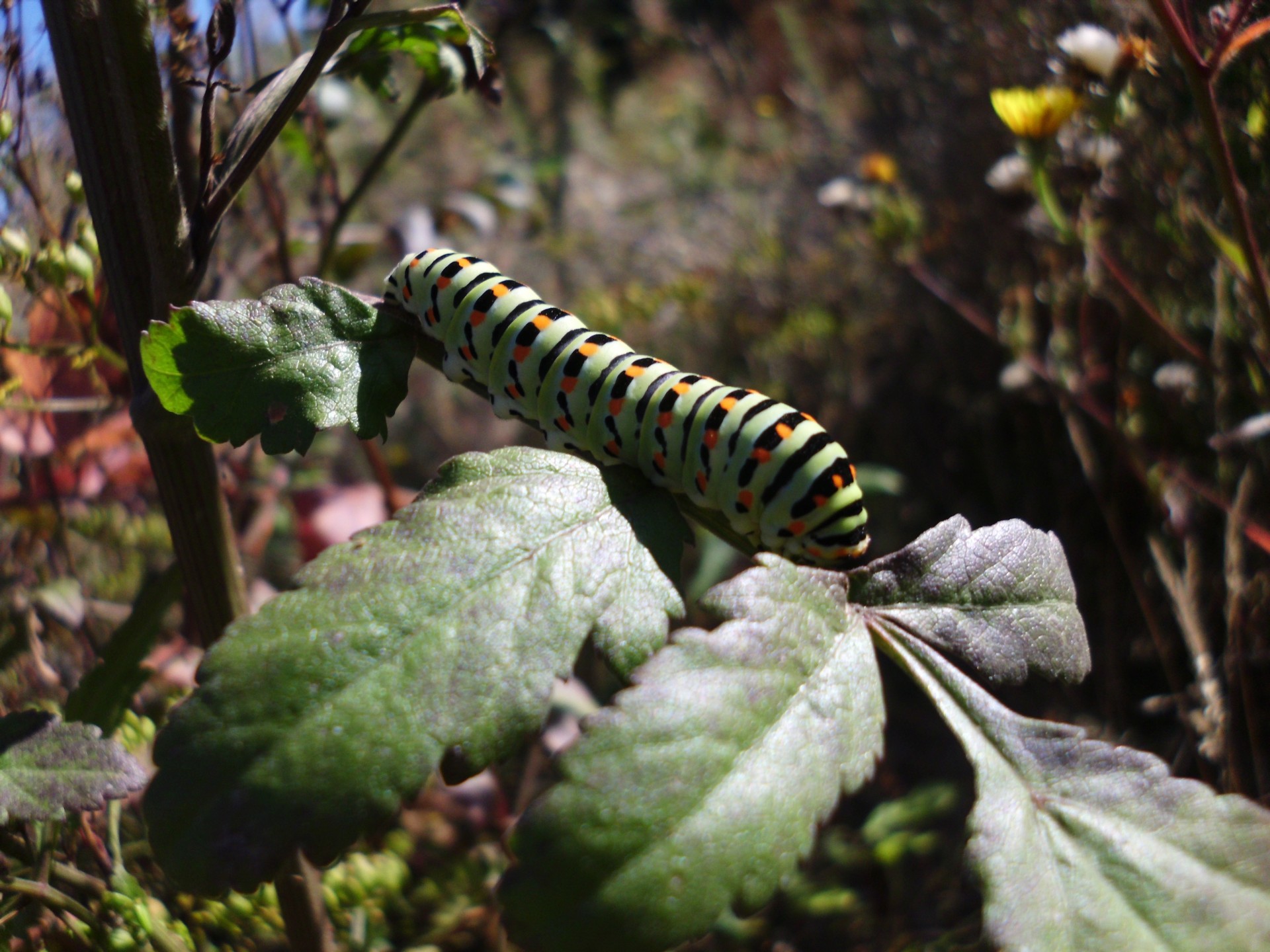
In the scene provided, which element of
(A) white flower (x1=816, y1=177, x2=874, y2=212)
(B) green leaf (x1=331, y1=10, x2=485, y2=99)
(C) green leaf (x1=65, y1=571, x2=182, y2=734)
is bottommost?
(C) green leaf (x1=65, y1=571, x2=182, y2=734)

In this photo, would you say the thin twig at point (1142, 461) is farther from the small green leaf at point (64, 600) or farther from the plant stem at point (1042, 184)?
the small green leaf at point (64, 600)

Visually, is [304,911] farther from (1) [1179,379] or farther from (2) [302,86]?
(1) [1179,379]

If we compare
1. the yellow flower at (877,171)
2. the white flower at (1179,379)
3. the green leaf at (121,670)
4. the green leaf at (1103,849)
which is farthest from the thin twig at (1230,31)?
the yellow flower at (877,171)

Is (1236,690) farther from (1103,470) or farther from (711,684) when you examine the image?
(711,684)

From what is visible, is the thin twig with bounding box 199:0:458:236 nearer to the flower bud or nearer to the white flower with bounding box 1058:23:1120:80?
the flower bud

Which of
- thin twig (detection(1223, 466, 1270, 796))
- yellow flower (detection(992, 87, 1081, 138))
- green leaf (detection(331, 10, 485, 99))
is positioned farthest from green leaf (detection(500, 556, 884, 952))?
yellow flower (detection(992, 87, 1081, 138))

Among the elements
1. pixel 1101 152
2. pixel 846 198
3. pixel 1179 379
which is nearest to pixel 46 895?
pixel 1179 379

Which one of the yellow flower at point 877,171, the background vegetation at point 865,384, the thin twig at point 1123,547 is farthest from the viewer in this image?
the yellow flower at point 877,171
